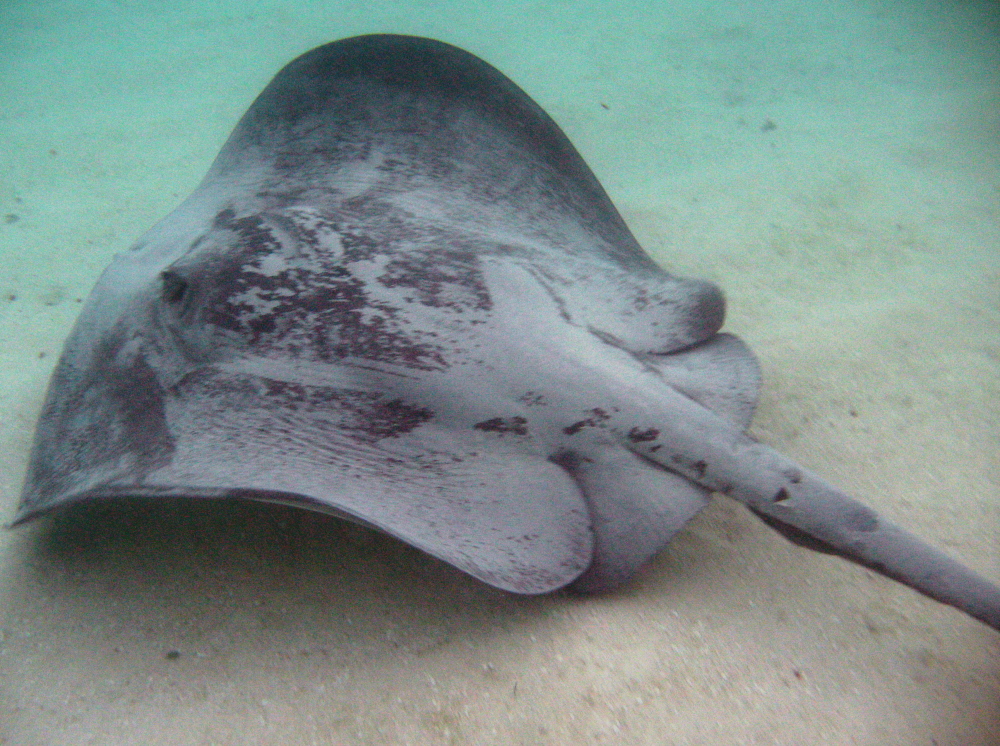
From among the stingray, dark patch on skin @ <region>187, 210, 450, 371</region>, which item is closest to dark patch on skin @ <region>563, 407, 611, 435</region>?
the stingray

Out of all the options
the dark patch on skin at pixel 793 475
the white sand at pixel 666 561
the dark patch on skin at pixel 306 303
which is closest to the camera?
the white sand at pixel 666 561

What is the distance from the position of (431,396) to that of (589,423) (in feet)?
1.74

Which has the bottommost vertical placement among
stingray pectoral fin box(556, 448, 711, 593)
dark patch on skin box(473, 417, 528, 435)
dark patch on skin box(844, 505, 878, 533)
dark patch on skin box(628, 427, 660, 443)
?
stingray pectoral fin box(556, 448, 711, 593)

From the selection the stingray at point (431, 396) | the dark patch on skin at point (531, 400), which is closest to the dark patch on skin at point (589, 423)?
the stingray at point (431, 396)

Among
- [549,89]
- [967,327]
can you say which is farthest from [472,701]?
[549,89]

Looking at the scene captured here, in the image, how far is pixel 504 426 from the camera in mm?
1854

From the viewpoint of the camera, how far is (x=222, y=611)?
1839 millimetres

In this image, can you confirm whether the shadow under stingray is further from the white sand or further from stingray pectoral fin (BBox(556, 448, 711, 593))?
stingray pectoral fin (BBox(556, 448, 711, 593))

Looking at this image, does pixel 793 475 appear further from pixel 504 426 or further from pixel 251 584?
pixel 251 584

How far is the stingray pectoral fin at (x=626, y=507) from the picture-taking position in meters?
1.78

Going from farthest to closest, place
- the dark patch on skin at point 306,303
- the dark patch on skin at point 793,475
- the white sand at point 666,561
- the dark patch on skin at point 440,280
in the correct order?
1. the dark patch on skin at point 440,280
2. the dark patch on skin at point 306,303
3. the dark patch on skin at point 793,475
4. the white sand at point 666,561

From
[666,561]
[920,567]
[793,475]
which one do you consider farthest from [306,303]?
[920,567]

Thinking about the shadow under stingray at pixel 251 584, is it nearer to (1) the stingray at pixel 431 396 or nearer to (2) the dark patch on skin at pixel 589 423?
(1) the stingray at pixel 431 396

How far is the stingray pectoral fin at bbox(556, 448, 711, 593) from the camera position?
1.78 m
